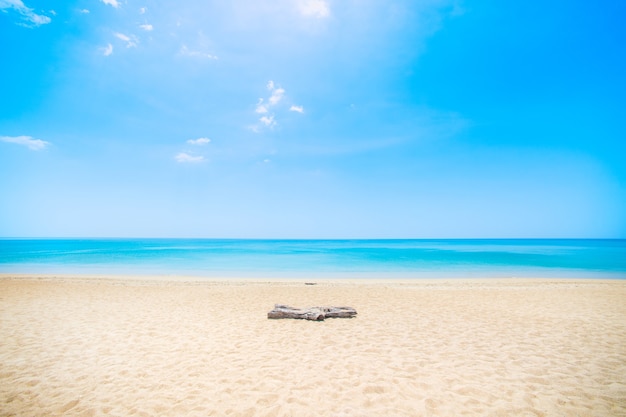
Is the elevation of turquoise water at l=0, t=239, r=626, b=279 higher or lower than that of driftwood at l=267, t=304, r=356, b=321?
lower

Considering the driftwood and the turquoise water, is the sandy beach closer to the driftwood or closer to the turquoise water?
the driftwood

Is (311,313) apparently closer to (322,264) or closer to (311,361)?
(311,361)

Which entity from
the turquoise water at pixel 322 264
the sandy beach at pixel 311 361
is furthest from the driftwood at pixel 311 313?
the turquoise water at pixel 322 264

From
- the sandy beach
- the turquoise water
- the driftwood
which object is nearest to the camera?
the sandy beach

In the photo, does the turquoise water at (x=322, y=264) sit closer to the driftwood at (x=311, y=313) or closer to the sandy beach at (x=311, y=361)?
the sandy beach at (x=311, y=361)

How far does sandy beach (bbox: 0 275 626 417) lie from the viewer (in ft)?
14.7

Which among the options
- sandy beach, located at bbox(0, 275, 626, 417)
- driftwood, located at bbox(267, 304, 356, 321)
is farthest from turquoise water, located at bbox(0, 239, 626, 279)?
driftwood, located at bbox(267, 304, 356, 321)

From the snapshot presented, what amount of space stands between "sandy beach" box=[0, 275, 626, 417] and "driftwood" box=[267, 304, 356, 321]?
26cm

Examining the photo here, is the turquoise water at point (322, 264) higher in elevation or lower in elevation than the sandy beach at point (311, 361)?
lower

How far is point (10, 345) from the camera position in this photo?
684 cm

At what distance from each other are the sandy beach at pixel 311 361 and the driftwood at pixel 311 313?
0.26 meters

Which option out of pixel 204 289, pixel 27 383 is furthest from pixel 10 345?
pixel 204 289

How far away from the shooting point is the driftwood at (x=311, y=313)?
9.21 m

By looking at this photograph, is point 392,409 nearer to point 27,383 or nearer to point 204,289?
point 27,383
